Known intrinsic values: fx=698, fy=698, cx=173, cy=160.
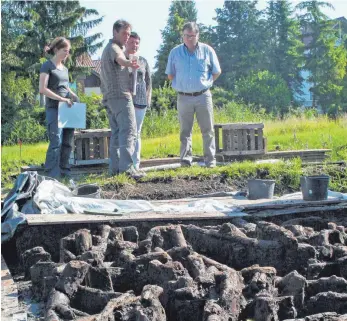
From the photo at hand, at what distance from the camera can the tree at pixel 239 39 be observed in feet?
173

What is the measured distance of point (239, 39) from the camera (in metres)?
57.5

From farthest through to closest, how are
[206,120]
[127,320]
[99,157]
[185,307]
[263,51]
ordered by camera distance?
[263,51] < [99,157] < [206,120] < [185,307] < [127,320]

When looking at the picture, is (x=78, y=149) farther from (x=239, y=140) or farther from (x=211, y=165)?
(x=239, y=140)

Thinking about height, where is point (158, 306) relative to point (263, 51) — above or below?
below

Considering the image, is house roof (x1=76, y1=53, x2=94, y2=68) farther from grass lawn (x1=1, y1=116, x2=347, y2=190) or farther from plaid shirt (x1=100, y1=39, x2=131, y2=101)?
plaid shirt (x1=100, y1=39, x2=131, y2=101)

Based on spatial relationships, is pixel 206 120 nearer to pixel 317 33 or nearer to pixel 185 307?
pixel 185 307

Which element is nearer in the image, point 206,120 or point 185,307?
point 185,307

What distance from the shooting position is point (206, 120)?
29.5 feet

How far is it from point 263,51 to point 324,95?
1089cm

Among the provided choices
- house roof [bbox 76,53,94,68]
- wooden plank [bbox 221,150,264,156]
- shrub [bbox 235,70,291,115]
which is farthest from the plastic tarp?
shrub [bbox 235,70,291,115]

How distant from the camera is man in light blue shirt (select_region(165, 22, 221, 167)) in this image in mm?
8859

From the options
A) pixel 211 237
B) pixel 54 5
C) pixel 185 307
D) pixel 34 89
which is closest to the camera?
pixel 185 307

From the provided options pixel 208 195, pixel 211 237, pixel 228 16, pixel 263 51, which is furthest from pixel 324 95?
pixel 211 237

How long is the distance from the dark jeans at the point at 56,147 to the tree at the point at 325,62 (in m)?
36.7
